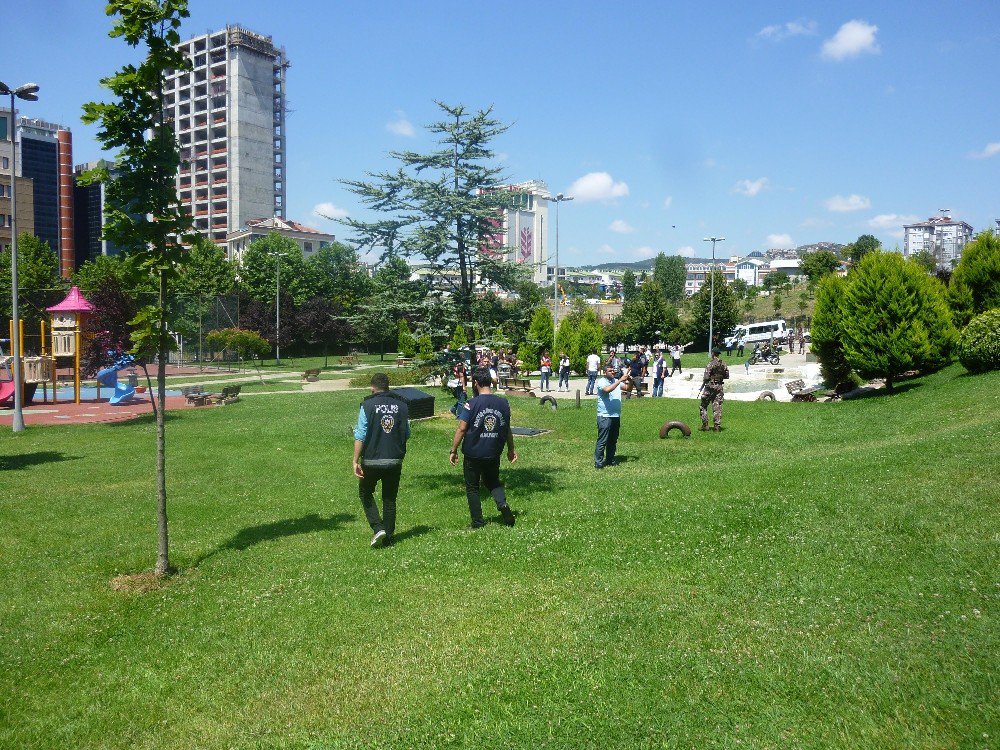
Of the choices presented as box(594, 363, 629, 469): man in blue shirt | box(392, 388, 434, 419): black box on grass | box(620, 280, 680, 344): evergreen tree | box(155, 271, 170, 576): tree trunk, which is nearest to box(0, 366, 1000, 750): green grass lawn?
box(155, 271, 170, 576): tree trunk

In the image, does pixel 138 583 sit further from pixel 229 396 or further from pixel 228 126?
pixel 228 126

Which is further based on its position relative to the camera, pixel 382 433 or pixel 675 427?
pixel 675 427

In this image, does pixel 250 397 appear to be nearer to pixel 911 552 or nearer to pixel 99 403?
pixel 99 403

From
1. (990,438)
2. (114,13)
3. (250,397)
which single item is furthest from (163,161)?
(250,397)

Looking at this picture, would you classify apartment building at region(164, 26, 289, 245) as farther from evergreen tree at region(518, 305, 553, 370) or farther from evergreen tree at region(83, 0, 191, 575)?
evergreen tree at region(83, 0, 191, 575)

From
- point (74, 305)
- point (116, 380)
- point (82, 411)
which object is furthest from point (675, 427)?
point (74, 305)

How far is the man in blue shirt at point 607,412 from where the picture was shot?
13.0m

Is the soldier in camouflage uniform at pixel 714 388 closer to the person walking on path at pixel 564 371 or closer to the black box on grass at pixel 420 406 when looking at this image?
the black box on grass at pixel 420 406

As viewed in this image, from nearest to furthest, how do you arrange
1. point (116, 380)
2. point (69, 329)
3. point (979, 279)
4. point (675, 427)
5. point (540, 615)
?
point (540, 615)
point (675, 427)
point (979, 279)
point (69, 329)
point (116, 380)

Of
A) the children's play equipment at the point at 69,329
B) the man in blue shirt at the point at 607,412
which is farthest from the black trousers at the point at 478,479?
the children's play equipment at the point at 69,329

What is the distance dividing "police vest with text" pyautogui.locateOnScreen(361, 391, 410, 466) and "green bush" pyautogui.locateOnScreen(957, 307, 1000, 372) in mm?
16859

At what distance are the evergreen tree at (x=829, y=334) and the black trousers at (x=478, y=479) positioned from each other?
1894cm

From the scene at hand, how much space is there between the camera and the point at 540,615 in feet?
19.6

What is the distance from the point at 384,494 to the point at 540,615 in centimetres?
303
